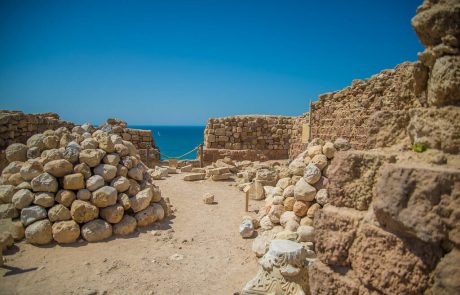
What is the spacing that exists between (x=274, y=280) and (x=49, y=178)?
517cm

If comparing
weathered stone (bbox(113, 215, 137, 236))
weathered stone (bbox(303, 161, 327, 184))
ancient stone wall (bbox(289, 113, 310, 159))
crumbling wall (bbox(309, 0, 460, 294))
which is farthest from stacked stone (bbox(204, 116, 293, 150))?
crumbling wall (bbox(309, 0, 460, 294))

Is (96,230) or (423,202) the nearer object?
(423,202)

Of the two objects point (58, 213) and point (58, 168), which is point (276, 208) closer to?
point (58, 213)

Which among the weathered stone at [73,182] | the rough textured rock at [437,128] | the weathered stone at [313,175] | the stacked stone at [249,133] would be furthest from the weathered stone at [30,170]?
the stacked stone at [249,133]

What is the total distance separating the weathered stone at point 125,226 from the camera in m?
6.06

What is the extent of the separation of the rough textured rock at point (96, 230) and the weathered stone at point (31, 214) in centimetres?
86

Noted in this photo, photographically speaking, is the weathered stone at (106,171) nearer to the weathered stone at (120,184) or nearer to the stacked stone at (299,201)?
the weathered stone at (120,184)

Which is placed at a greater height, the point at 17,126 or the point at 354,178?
the point at 17,126

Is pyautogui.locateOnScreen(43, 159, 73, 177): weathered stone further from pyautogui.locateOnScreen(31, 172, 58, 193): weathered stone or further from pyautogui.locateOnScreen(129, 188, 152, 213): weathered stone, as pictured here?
pyautogui.locateOnScreen(129, 188, 152, 213): weathered stone

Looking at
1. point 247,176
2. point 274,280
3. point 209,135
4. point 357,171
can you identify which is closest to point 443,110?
point 357,171

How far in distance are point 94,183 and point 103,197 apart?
0.41 metres

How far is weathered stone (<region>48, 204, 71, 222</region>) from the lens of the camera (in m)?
5.71

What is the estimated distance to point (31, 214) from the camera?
5684 millimetres

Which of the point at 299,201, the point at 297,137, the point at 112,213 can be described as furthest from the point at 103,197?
the point at 297,137
